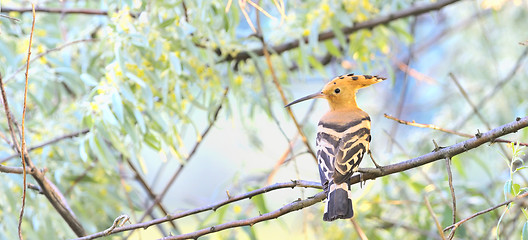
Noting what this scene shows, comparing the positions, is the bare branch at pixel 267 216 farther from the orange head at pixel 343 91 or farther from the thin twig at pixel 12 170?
the orange head at pixel 343 91

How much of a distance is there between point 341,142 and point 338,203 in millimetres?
253

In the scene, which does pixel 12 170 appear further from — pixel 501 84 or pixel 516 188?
pixel 501 84

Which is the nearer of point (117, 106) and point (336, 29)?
point (117, 106)

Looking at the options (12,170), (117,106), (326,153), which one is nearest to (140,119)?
(117,106)

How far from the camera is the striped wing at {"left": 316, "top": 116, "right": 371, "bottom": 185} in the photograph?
1805mm

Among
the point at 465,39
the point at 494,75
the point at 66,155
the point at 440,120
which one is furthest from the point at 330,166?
the point at 465,39

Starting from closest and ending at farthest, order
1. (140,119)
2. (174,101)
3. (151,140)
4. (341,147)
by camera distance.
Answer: (341,147), (140,119), (151,140), (174,101)

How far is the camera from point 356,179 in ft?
5.91

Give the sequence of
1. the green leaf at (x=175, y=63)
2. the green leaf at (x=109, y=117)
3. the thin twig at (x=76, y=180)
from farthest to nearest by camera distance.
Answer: the thin twig at (x=76, y=180) → the green leaf at (x=175, y=63) → the green leaf at (x=109, y=117)

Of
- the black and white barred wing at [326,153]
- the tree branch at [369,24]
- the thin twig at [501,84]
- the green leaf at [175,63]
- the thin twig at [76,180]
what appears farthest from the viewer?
the thin twig at [501,84]

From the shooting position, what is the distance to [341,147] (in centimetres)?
189

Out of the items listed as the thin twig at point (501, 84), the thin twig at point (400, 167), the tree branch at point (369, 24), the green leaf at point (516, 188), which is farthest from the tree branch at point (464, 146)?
the thin twig at point (501, 84)

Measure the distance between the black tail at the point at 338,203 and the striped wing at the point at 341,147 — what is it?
3 cm

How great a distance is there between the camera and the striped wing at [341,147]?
180 cm
